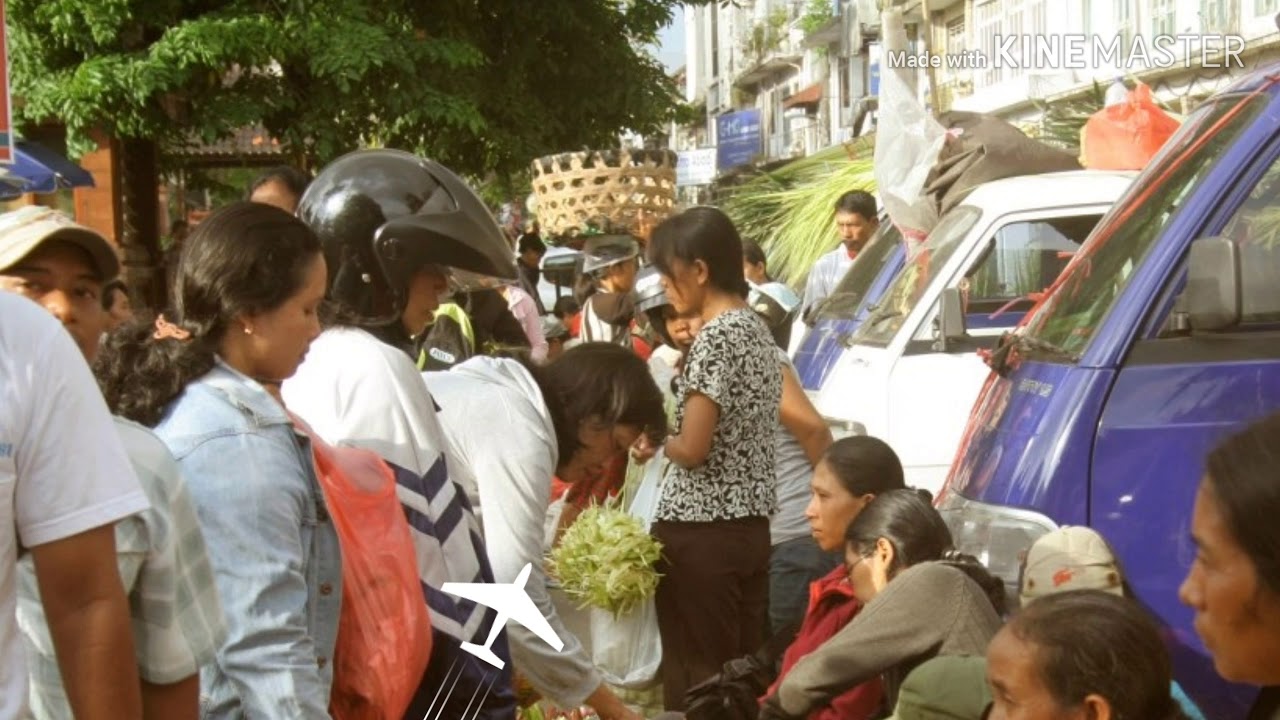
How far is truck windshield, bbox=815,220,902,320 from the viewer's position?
9.52 m

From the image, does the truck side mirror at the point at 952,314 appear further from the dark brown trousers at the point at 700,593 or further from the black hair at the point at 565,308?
the black hair at the point at 565,308

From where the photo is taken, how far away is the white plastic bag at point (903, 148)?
365 inches

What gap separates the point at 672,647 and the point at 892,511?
117 centimetres

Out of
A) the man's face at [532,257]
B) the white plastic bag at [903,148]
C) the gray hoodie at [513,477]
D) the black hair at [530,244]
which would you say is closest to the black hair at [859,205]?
the white plastic bag at [903,148]

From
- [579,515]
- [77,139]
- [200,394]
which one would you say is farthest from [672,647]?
[77,139]

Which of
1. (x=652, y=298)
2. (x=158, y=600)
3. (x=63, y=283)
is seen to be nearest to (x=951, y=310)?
(x=652, y=298)

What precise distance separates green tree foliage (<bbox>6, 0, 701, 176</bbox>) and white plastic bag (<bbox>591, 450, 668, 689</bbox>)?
32.4 ft

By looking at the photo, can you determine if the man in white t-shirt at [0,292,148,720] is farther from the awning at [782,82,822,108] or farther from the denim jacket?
the awning at [782,82,822,108]

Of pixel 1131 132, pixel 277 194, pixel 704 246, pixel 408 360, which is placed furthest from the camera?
pixel 1131 132

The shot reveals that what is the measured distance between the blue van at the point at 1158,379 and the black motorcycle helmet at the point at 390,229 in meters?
1.61

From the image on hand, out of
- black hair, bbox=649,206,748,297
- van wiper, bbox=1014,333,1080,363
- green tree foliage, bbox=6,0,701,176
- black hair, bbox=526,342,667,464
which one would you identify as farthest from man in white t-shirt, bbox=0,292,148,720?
green tree foliage, bbox=6,0,701,176

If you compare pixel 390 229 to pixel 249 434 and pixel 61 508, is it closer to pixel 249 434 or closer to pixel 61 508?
pixel 249 434

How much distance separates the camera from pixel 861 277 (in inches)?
384

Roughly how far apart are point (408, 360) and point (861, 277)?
6.61 m
